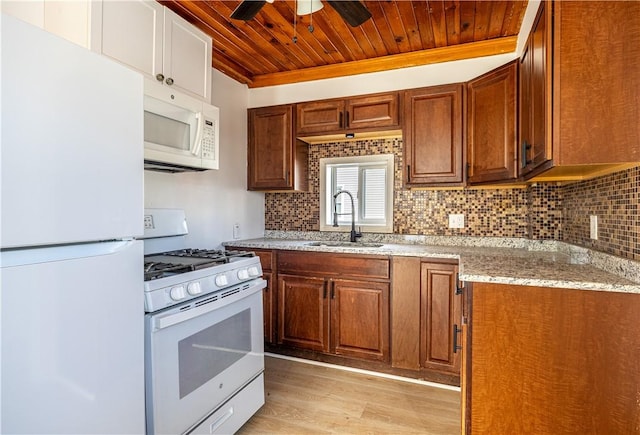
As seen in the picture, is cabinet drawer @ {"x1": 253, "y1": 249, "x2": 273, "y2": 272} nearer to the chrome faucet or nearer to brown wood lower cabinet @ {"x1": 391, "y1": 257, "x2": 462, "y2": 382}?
the chrome faucet

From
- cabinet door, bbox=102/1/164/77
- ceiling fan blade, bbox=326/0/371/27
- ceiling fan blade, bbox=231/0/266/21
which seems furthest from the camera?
cabinet door, bbox=102/1/164/77

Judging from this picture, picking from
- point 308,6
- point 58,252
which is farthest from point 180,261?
point 308,6

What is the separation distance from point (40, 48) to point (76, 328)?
77 centimetres

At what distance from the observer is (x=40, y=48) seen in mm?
898

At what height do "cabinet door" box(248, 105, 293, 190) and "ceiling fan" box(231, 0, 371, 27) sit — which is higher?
"ceiling fan" box(231, 0, 371, 27)

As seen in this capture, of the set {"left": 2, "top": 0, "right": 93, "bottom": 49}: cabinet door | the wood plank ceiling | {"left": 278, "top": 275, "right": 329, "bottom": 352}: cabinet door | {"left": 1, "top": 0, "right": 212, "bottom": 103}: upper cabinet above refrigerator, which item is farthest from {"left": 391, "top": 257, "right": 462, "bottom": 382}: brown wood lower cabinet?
{"left": 2, "top": 0, "right": 93, "bottom": 49}: cabinet door

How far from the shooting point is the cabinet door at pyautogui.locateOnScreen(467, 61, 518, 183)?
2109mm

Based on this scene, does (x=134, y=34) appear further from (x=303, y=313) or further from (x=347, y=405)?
(x=347, y=405)

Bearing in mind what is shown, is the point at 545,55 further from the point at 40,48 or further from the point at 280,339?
the point at 280,339

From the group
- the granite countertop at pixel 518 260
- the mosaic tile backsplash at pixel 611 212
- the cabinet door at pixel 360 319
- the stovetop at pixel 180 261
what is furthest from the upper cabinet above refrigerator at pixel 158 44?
the mosaic tile backsplash at pixel 611 212

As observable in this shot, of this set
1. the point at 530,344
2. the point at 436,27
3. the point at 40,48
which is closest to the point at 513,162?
the point at 436,27

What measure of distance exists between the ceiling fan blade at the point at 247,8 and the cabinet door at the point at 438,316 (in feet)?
5.91

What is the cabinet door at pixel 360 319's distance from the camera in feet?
8.07

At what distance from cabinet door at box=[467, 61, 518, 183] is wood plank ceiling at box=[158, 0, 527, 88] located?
37cm
